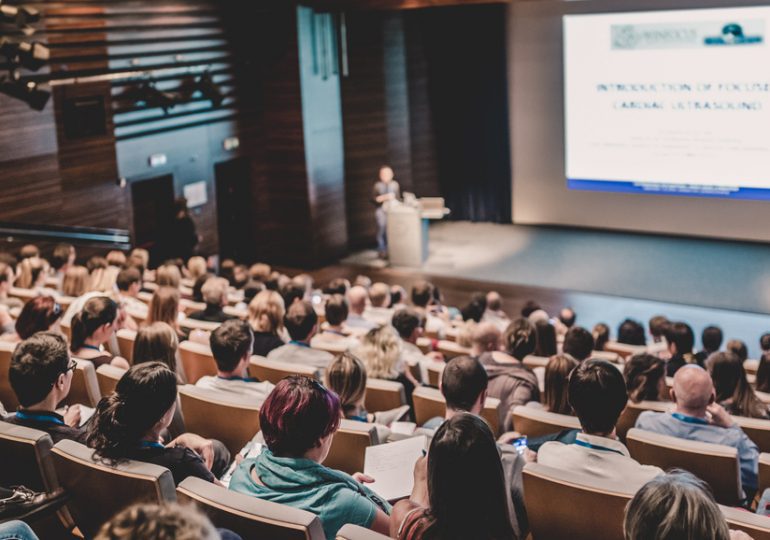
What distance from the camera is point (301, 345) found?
17.2 feet

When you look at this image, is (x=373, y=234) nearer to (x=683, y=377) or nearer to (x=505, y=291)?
(x=505, y=291)

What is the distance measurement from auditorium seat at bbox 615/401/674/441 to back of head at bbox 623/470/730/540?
224cm

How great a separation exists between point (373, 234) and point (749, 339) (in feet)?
19.7

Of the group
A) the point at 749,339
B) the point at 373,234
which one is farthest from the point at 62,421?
the point at 373,234

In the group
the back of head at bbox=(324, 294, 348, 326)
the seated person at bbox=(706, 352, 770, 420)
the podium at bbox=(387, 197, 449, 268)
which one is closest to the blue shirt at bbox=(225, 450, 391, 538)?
the seated person at bbox=(706, 352, 770, 420)

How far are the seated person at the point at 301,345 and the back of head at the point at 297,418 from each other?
2.23m

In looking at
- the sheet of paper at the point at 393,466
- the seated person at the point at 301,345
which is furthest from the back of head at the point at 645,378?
the seated person at the point at 301,345

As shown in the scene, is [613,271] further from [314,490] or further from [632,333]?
[314,490]

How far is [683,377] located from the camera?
3.83 m

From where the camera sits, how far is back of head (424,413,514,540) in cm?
230

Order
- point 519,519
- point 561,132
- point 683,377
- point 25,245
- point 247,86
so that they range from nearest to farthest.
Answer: point 519,519 → point 683,377 → point 25,245 → point 247,86 → point 561,132

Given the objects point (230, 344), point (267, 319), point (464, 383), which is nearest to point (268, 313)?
point (267, 319)

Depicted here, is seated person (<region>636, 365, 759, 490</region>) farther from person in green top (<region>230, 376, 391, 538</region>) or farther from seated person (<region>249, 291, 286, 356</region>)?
seated person (<region>249, 291, 286, 356</region>)

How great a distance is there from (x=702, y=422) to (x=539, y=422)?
71cm
